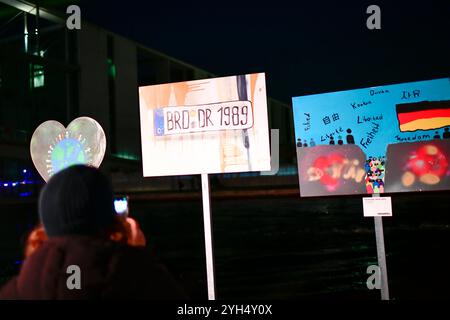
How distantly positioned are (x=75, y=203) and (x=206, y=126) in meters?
2.65

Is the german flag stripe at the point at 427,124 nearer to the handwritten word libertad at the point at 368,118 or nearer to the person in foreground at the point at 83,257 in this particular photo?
the handwritten word libertad at the point at 368,118

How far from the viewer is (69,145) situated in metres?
4.14

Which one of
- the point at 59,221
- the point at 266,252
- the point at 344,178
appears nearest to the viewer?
the point at 59,221

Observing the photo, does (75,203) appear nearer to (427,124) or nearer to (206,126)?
(206,126)

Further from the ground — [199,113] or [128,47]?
[128,47]

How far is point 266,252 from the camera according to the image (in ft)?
29.7

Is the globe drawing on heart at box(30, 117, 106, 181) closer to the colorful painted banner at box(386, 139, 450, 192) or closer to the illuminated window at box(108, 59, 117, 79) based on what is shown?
the colorful painted banner at box(386, 139, 450, 192)

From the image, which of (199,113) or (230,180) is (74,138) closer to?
(199,113)
